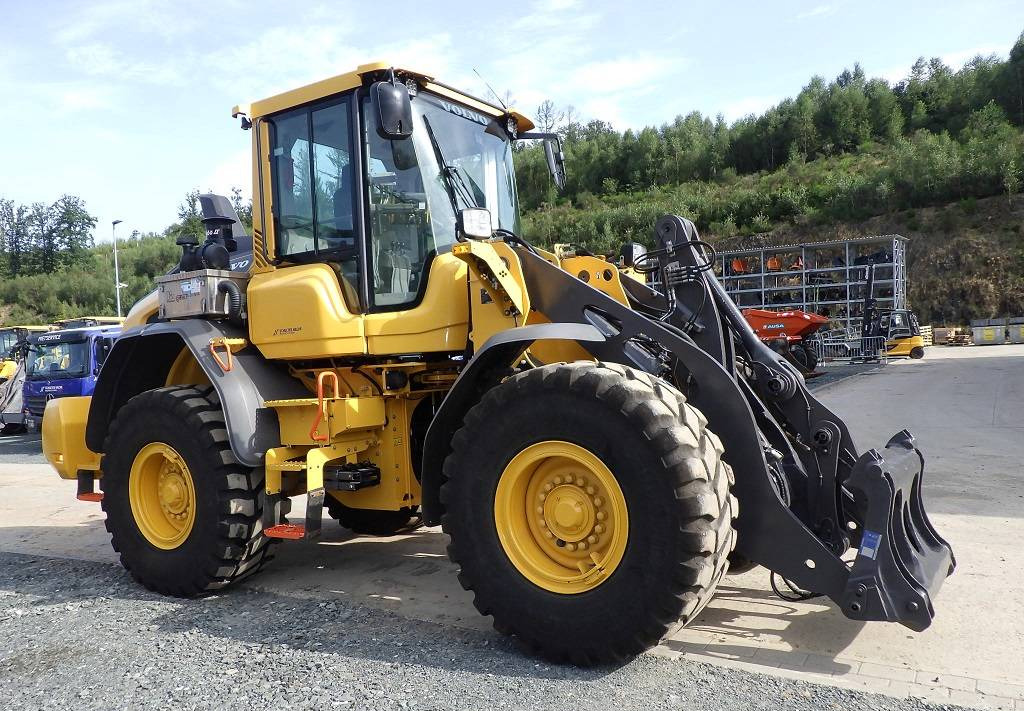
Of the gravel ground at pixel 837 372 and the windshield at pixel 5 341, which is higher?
the windshield at pixel 5 341

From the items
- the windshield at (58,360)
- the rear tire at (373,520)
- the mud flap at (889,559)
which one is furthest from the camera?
the windshield at (58,360)

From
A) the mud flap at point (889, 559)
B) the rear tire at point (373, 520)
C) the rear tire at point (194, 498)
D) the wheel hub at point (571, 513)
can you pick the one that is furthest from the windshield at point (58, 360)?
the mud flap at point (889, 559)

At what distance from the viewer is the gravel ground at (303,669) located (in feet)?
10.4

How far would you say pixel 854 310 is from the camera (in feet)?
85.1

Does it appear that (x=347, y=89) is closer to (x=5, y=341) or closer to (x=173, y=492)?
(x=173, y=492)

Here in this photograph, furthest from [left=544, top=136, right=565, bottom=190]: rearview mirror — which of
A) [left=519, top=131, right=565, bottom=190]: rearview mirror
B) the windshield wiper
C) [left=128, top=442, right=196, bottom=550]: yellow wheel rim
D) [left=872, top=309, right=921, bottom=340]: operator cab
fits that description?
[left=872, top=309, right=921, bottom=340]: operator cab

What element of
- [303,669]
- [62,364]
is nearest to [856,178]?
[62,364]

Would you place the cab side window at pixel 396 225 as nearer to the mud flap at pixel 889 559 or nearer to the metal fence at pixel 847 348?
the mud flap at pixel 889 559

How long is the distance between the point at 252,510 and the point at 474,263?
202cm

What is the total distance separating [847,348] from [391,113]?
2266 cm

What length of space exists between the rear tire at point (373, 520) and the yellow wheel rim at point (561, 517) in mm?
2478

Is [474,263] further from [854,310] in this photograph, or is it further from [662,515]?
[854,310]

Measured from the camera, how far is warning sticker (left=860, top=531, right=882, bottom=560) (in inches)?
126

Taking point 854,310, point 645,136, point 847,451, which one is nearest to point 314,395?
point 847,451
